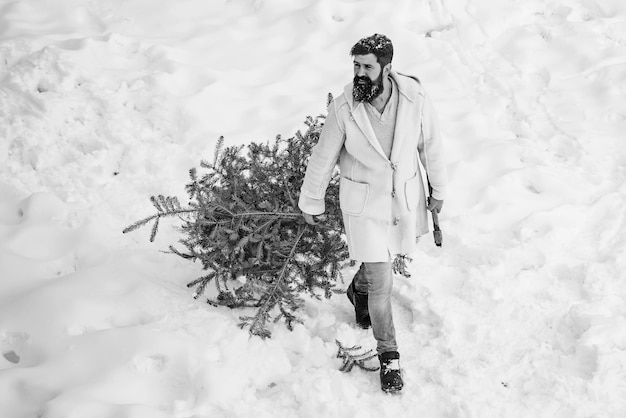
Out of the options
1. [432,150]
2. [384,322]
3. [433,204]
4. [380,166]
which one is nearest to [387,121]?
[380,166]

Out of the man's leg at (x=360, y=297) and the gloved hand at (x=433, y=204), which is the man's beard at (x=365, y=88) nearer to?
the gloved hand at (x=433, y=204)

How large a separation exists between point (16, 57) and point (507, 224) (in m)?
4.91

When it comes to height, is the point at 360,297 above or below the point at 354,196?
below

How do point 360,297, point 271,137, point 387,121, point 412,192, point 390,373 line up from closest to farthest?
point 387,121 → point 412,192 → point 390,373 → point 360,297 → point 271,137

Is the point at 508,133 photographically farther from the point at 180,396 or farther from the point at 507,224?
the point at 180,396

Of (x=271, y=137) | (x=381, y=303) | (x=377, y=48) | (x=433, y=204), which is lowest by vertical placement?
(x=381, y=303)

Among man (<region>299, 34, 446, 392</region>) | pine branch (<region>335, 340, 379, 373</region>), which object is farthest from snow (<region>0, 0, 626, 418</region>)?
man (<region>299, 34, 446, 392</region>)

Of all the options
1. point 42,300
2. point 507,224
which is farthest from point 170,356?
point 507,224

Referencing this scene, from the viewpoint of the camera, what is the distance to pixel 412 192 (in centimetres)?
353

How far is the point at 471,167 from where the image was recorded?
18.0 ft

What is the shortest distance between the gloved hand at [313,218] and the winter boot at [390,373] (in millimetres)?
858

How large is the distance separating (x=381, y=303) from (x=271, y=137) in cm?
260

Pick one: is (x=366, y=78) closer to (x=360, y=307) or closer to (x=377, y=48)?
(x=377, y=48)

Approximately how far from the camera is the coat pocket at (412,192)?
3486 mm
